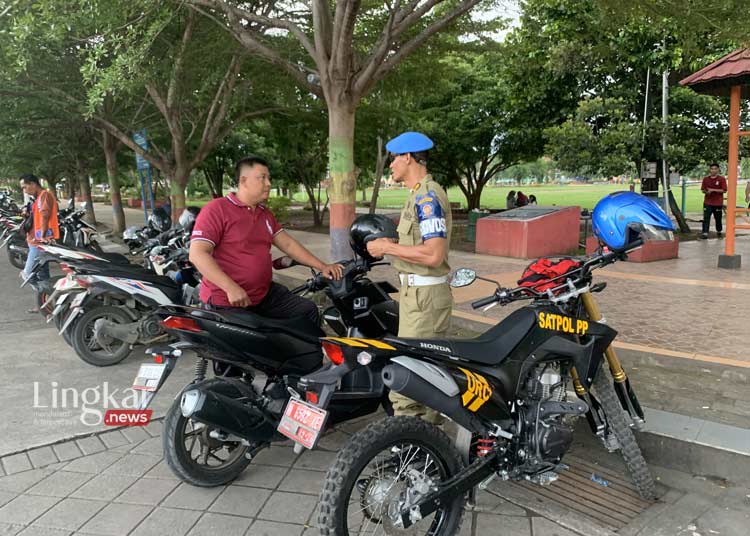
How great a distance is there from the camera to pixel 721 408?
3.88 metres

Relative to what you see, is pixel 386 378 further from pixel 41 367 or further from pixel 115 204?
pixel 115 204

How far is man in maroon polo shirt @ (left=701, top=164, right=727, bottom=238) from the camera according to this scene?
1353 cm

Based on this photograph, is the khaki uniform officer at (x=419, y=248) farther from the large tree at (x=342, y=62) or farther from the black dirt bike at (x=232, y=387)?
the large tree at (x=342, y=62)

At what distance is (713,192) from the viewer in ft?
45.0

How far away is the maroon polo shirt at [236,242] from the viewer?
11.1 feet

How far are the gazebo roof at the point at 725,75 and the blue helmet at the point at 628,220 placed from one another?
22.7ft

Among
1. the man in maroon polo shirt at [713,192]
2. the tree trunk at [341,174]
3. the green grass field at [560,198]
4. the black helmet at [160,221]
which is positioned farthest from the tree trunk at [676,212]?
the black helmet at [160,221]

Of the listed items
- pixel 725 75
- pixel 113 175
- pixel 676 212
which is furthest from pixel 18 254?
pixel 676 212

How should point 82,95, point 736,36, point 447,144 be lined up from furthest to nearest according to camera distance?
point 447,144 < point 82,95 < point 736,36

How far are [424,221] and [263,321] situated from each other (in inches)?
41.3

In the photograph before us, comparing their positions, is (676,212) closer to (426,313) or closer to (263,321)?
(426,313)

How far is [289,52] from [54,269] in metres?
5.58

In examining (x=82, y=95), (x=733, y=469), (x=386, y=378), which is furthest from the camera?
(x=82, y=95)

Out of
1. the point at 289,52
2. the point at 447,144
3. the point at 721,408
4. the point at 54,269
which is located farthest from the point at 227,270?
the point at 447,144
